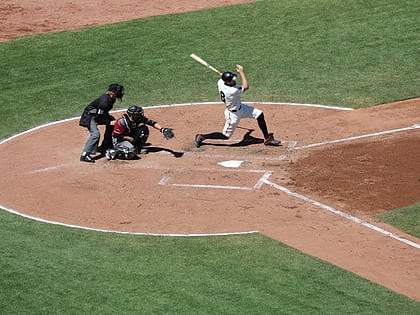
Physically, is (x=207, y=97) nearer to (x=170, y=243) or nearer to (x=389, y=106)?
(x=389, y=106)

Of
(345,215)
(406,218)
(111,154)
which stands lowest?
(406,218)

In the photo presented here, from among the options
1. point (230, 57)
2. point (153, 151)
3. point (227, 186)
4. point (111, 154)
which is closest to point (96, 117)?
point (111, 154)

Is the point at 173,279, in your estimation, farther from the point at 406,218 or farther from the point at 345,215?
the point at 406,218

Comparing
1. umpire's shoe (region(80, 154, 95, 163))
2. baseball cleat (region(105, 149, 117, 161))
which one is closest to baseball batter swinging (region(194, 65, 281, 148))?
baseball cleat (region(105, 149, 117, 161))

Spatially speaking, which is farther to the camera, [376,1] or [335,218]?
[376,1]

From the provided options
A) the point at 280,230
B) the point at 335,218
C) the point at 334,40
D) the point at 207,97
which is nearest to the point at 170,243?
the point at 280,230

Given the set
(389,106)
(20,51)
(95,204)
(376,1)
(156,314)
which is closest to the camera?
(156,314)
